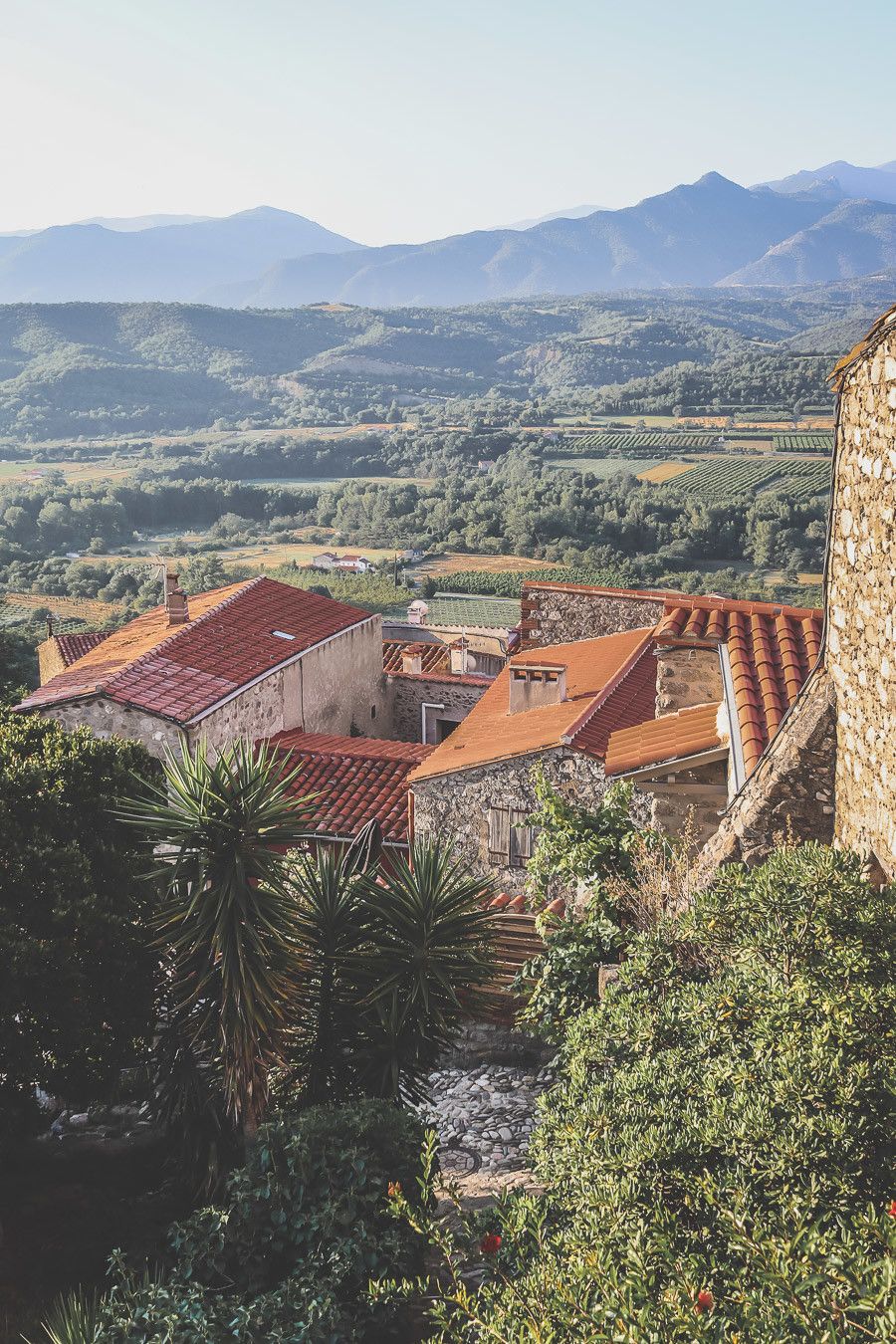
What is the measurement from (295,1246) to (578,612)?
1477 cm

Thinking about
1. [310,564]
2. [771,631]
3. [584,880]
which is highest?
[771,631]

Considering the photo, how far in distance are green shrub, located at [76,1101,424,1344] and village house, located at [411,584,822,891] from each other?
3.02 metres

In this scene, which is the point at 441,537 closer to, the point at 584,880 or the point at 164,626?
the point at 164,626

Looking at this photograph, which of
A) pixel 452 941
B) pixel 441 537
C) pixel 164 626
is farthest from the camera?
pixel 441 537

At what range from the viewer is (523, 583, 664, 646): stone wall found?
19.3 metres

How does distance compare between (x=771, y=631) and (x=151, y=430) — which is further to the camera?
(x=151, y=430)

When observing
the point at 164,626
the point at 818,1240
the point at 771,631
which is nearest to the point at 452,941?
the point at 771,631

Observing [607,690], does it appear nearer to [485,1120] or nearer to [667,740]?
[667,740]

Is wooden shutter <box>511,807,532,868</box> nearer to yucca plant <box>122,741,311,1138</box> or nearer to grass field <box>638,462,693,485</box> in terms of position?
yucca plant <box>122,741,311,1138</box>

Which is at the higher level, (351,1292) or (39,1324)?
(351,1292)

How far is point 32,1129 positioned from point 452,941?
12.4ft

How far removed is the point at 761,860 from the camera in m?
5.67

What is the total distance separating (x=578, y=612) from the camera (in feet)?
64.7

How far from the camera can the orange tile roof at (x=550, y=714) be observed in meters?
13.4
